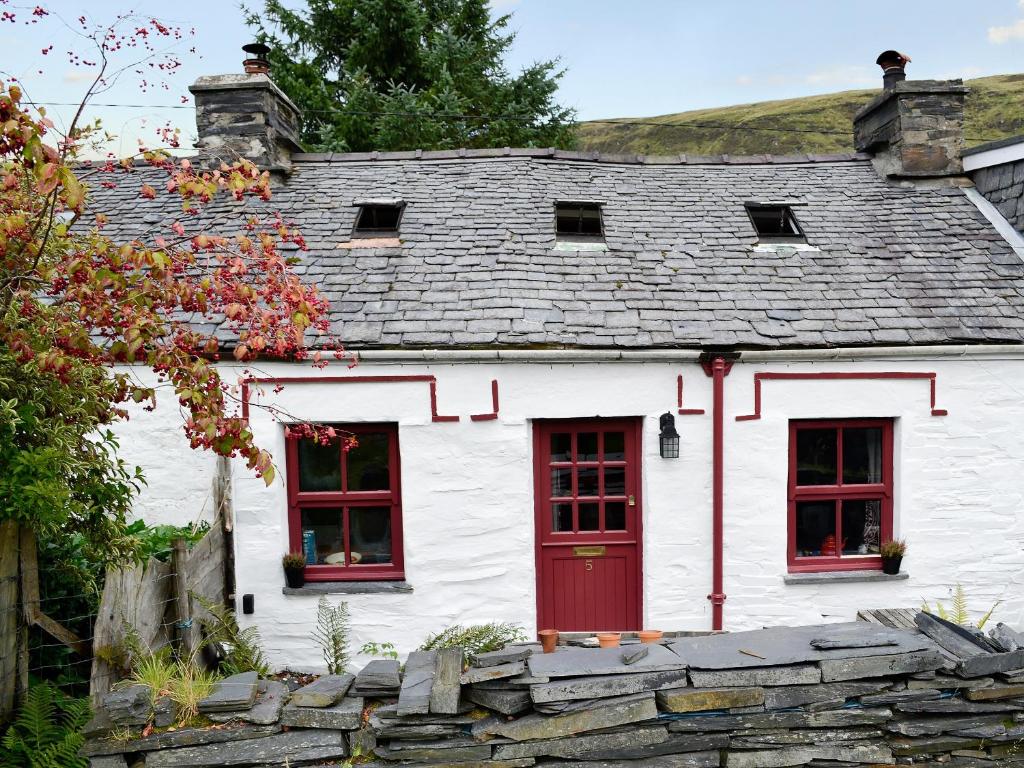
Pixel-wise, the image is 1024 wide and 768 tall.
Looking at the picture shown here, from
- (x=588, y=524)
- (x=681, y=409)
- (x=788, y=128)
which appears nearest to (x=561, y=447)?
(x=588, y=524)

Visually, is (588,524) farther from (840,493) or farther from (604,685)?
(604,685)

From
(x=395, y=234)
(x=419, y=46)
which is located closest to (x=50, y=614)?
(x=395, y=234)

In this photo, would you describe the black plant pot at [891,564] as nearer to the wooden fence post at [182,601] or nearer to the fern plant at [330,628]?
the fern plant at [330,628]

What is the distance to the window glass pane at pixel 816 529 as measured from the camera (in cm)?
710

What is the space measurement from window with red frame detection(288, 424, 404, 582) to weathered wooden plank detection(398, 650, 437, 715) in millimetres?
1901

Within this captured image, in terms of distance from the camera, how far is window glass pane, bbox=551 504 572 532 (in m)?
7.03

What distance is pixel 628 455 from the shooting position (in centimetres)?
696

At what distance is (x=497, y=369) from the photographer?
6.67 m

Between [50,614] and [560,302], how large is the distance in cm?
507

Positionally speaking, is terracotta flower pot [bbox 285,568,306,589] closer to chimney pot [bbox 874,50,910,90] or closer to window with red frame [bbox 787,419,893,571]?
window with red frame [bbox 787,419,893,571]

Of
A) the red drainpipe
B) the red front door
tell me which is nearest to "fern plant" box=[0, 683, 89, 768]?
the red front door

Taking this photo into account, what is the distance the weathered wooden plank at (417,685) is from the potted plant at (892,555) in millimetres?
4536

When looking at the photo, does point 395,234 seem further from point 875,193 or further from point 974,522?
point 974,522

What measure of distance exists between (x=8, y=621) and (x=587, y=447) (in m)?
4.82
